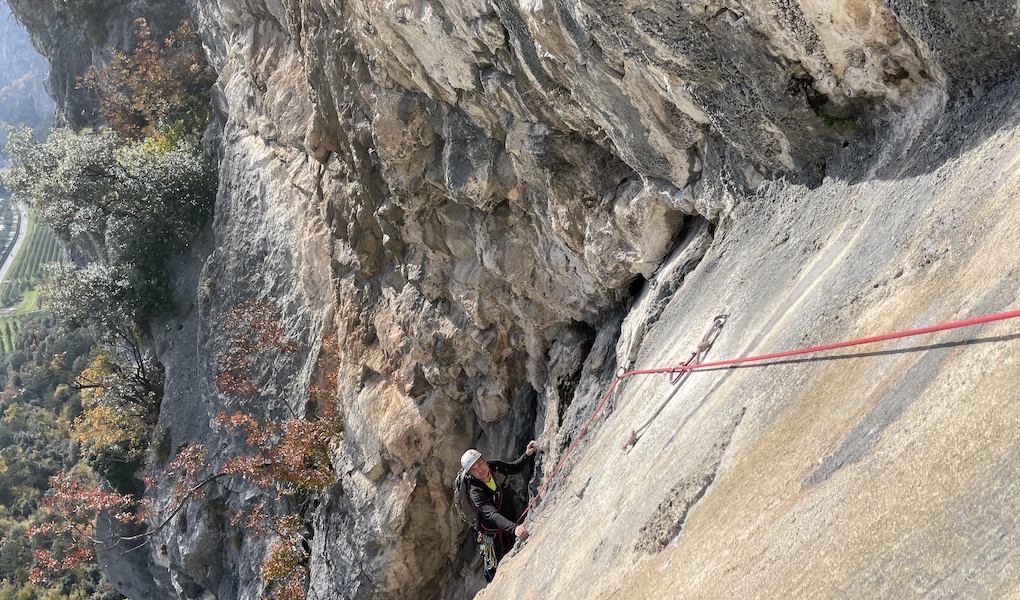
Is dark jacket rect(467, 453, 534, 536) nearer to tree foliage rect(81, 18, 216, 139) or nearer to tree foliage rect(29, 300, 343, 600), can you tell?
tree foliage rect(29, 300, 343, 600)

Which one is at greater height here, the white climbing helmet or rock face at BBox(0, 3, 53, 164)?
rock face at BBox(0, 3, 53, 164)

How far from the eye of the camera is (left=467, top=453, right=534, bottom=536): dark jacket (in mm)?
7465

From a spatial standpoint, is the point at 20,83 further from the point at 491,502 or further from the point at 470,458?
the point at 491,502

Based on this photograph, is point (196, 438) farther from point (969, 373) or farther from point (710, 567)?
point (969, 373)

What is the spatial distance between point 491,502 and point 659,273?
3.33 metres

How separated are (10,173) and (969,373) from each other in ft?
79.9

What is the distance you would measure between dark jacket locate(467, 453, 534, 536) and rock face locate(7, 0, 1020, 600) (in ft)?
2.26

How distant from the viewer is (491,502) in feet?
26.1

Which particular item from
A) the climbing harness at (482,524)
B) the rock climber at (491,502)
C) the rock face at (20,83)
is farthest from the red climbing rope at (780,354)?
the rock face at (20,83)

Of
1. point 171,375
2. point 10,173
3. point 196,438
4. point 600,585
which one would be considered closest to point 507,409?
point 600,585

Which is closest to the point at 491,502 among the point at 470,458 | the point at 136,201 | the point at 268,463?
the point at 470,458

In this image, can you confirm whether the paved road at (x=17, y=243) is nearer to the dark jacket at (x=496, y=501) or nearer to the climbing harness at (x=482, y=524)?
Result: the dark jacket at (x=496, y=501)

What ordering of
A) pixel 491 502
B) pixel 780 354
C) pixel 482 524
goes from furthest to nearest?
pixel 482 524, pixel 491 502, pixel 780 354

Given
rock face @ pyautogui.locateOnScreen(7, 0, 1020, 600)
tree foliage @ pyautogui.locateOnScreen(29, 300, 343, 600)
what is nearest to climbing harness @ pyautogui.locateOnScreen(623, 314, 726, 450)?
rock face @ pyautogui.locateOnScreen(7, 0, 1020, 600)
